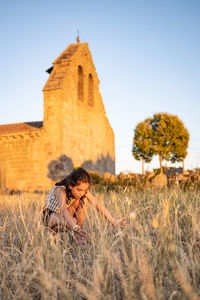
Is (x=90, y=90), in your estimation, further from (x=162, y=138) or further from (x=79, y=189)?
(x=79, y=189)

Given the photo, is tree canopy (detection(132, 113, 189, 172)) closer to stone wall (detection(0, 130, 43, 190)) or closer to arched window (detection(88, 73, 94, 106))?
arched window (detection(88, 73, 94, 106))

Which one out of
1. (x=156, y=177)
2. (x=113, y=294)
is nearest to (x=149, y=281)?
(x=113, y=294)

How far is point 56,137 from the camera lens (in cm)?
1559

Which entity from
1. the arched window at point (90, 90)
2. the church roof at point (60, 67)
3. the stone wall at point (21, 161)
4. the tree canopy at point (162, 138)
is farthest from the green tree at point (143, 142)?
the stone wall at point (21, 161)

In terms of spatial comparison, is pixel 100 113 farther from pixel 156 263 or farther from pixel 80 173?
pixel 156 263

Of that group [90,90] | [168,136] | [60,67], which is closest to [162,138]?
[168,136]

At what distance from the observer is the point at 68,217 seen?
3186mm

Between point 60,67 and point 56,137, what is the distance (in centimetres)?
495

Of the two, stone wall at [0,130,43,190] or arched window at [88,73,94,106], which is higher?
arched window at [88,73,94,106]

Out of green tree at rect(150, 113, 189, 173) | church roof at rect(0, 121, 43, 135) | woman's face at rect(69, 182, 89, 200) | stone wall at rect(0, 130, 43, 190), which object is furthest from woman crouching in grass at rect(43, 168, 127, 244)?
green tree at rect(150, 113, 189, 173)

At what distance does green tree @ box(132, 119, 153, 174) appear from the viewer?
27.4 meters

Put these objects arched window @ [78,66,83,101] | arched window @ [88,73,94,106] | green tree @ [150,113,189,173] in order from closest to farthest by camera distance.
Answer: arched window @ [78,66,83,101], arched window @ [88,73,94,106], green tree @ [150,113,189,173]

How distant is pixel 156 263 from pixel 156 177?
667 centimetres

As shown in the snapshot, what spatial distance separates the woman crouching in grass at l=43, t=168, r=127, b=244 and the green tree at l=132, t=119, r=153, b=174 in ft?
78.8
